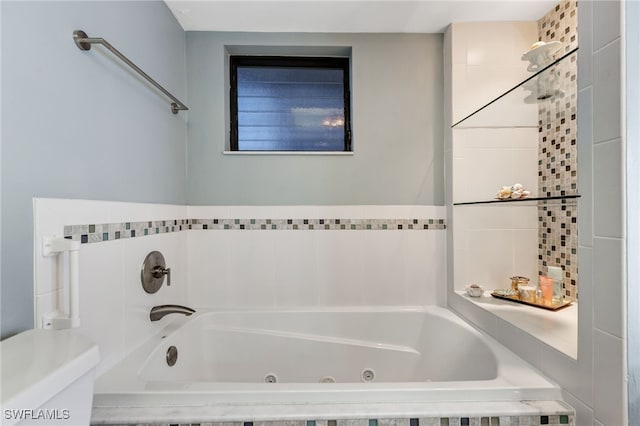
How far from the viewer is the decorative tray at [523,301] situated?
1447 millimetres

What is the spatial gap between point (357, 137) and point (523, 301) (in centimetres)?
126

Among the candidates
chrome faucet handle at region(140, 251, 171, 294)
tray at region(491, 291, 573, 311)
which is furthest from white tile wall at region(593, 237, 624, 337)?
chrome faucet handle at region(140, 251, 171, 294)

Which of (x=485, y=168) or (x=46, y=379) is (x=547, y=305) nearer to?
(x=485, y=168)

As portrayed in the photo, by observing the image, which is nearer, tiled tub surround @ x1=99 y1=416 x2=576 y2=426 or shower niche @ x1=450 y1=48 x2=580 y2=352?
tiled tub surround @ x1=99 y1=416 x2=576 y2=426

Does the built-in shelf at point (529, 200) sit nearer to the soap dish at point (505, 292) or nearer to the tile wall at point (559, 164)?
the tile wall at point (559, 164)

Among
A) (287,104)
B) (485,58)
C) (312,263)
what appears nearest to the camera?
(485,58)

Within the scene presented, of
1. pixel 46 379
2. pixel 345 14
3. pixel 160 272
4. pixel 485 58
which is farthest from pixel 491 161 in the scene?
pixel 46 379

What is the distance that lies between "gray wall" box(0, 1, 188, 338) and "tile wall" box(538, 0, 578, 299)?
5.39 ft

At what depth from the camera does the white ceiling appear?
1640mm

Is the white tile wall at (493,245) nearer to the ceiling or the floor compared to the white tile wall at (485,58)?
nearer to the floor

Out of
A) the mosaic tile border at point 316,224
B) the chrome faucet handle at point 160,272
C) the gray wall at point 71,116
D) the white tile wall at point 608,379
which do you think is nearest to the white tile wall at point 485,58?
the mosaic tile border at point 316,224

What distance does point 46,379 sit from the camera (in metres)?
0.53

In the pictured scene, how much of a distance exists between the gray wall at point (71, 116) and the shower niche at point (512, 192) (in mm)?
1652

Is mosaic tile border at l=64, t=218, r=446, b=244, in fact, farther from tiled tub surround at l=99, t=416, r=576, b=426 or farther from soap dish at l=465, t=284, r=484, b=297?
tiled tub surround at l=99, t=416, r=576, b=426
